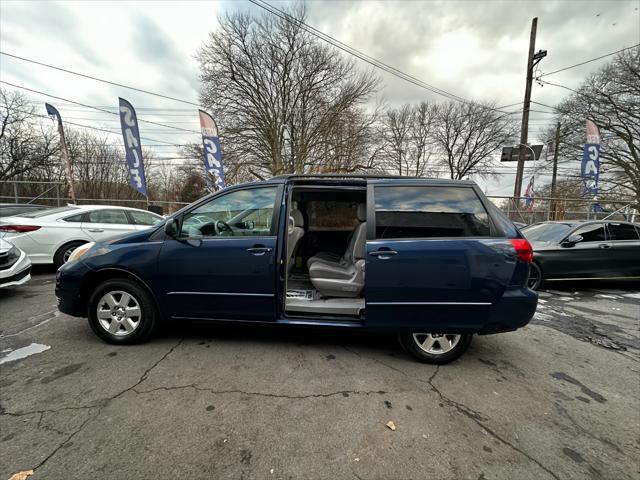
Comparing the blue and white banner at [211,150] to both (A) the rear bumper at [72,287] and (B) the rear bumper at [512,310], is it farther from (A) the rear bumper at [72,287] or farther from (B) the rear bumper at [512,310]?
(B) the rear bumper at [512,310]

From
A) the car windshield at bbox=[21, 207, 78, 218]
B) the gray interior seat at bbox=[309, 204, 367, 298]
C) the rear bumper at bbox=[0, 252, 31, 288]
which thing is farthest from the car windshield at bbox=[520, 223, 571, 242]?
the car windshield at bbox=[21, 207, 78, 218]

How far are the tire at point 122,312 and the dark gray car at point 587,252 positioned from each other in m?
6.51

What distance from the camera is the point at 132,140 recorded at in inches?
456

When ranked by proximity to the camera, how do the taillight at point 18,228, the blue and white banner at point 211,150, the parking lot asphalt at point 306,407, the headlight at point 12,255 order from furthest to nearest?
the blue and white banner at point 211,150 < the taillight at point 18,228 < the headlight at point 12,255 < the parking lot asphalt at point 306,407

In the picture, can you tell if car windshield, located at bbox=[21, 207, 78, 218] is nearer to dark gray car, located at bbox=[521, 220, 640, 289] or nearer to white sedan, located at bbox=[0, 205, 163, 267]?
white sedan, located at bbox=[0, 205, 163, 267]

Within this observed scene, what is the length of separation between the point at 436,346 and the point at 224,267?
7.39ft

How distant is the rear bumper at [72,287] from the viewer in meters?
2.74

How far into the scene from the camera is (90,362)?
2.52 metres

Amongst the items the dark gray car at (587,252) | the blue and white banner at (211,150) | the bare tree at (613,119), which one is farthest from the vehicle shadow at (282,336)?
the bare tree at (613,119)

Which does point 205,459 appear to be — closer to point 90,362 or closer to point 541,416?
point 90,362

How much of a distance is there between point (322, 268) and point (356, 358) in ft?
3.38

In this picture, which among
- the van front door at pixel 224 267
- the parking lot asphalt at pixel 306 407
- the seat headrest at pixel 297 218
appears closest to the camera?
the parking lot asphalt at pixel 306 407

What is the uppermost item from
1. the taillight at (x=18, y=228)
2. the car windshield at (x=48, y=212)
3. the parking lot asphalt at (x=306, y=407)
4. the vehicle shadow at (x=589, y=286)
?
the car windshield at (x=48, y=212)

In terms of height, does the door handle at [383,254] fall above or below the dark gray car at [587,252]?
above
